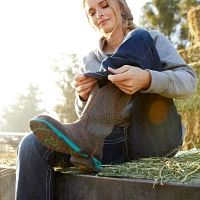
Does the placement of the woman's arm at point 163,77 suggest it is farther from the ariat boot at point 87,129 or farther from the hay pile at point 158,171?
the hay pile at point 158,171

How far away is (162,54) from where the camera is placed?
1.39 m

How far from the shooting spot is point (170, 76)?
1.21 m

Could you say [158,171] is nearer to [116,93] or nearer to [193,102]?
[116,93]

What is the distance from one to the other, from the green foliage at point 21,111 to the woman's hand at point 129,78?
83.4 ft

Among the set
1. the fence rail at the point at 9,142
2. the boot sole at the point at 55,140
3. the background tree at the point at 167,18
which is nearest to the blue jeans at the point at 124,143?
the boot sole at the point at 55,140

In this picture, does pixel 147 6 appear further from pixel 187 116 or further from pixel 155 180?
pixel 155 180

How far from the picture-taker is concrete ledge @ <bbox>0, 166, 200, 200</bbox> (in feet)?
2.89

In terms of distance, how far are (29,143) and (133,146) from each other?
38 cm

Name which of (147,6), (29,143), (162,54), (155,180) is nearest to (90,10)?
(162,54)

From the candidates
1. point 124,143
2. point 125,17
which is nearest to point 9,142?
point 125,17

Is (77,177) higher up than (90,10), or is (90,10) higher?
(90,10)

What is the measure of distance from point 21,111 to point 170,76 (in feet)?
85.5

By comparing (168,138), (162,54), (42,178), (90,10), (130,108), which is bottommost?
(42,178)

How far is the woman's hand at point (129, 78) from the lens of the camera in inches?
41.8
